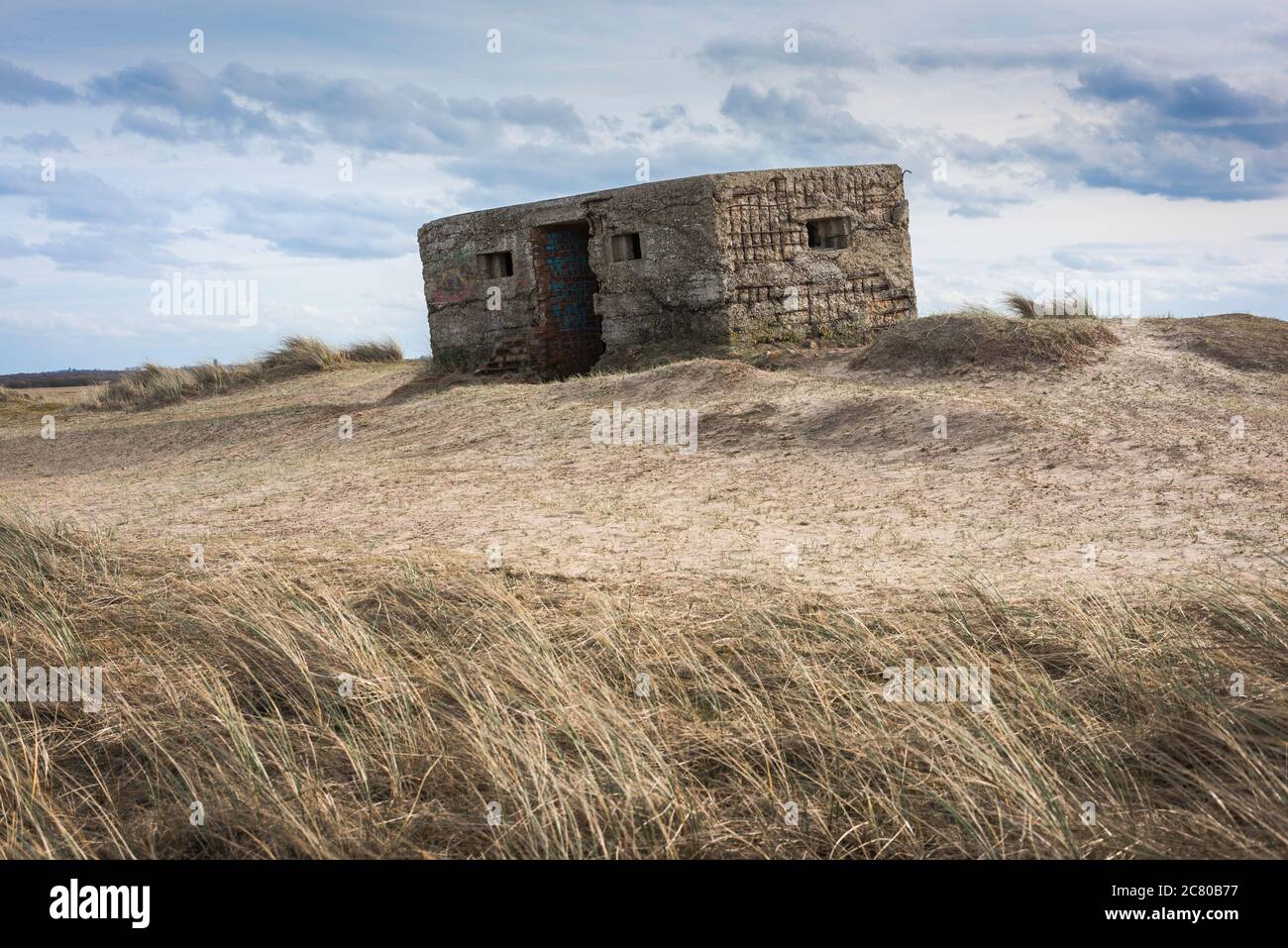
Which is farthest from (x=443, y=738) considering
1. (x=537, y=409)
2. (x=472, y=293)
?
(x=472, y=293)

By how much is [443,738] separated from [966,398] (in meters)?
6.83

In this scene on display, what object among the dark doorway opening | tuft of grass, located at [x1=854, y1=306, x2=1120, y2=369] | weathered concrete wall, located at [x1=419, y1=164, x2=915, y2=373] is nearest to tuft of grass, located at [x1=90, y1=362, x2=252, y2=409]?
weathered concrete wall, located at [x1=419, y1=164, x2=915, y2=373]

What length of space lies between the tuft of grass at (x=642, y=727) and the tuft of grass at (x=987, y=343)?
6.73m

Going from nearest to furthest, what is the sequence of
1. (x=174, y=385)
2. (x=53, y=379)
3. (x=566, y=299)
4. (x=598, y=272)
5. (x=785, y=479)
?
(x=785, y=479)
(x=598, y=272)
(x=566, y=299)
(x=174, y=385)
(x=53, y=379)

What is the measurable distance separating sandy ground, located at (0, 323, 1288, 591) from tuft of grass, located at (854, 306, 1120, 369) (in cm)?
28

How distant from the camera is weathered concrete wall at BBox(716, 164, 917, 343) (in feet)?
41.9

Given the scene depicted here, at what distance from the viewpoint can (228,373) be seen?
19.2 meters

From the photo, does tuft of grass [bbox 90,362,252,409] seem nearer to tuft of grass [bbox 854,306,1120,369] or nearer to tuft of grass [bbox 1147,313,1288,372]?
tuft of grass [bbox 854,306,1120,369]

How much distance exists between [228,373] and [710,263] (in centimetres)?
1035

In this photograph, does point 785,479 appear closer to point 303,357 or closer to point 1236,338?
point 1236,338

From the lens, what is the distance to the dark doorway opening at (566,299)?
1410cm

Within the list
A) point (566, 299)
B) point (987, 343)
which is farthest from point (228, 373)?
point (987, 343)

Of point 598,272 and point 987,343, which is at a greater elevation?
point 598,272

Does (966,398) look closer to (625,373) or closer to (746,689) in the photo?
(625,373)
